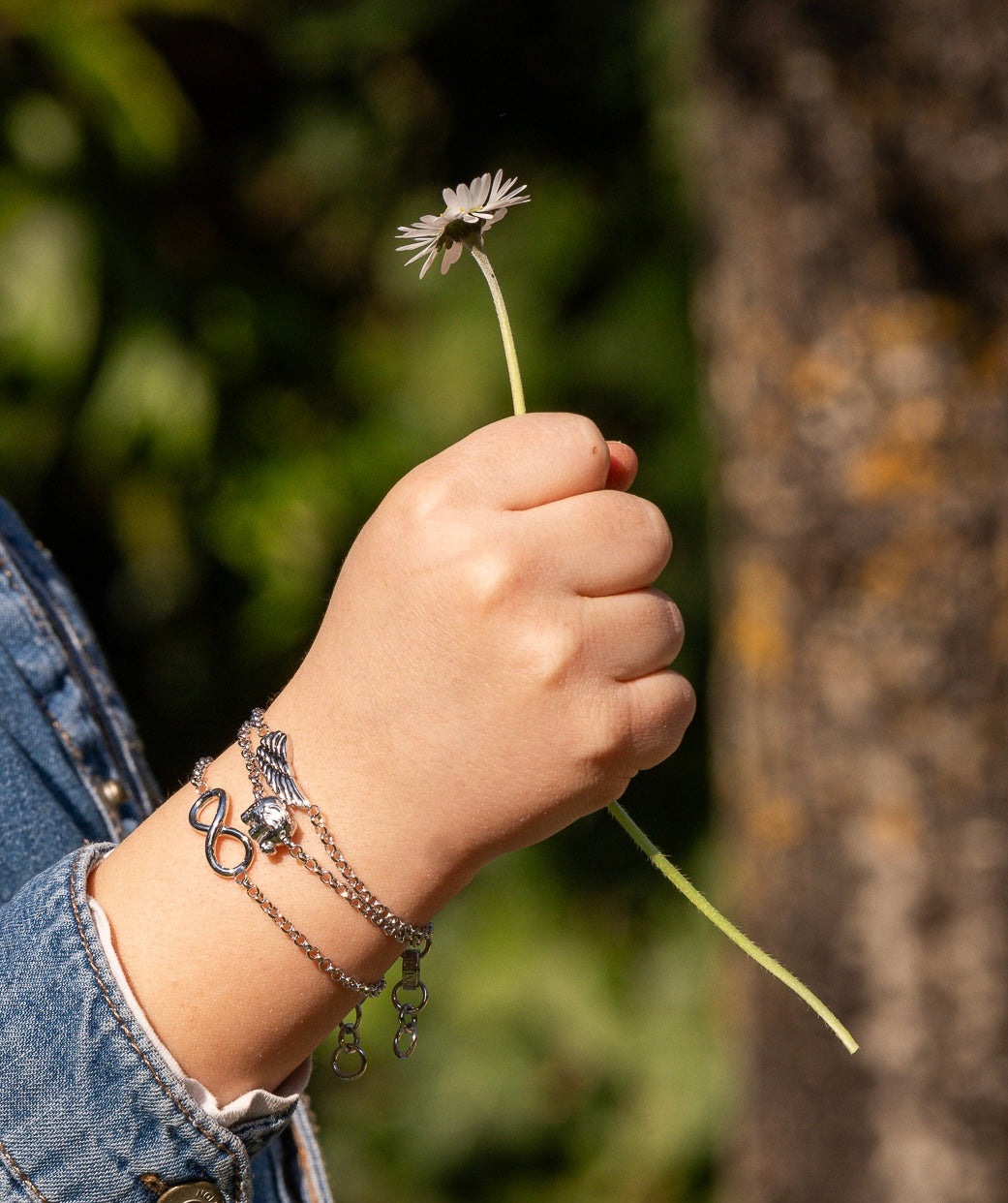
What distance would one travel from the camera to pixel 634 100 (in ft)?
6.68

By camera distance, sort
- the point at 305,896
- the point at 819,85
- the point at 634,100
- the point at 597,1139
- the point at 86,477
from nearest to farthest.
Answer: the point at 305,896 → the point at 819,85 → the point at 86,477 → the point at 597,1139 → the point at 634,100

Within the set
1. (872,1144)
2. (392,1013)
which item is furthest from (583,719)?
(392,1013)

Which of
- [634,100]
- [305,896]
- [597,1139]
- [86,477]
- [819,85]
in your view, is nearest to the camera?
[305,896]

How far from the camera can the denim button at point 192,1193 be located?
47cm

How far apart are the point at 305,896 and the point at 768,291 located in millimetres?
945

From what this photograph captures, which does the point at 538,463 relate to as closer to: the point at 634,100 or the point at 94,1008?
the point at 94,1008

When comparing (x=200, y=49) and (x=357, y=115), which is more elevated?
(x=200, y=49)

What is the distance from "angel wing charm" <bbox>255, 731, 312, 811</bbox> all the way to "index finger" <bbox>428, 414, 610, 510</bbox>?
0.39 feet

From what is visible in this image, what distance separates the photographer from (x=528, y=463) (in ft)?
1.47

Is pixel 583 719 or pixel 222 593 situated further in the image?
pixel 222 593

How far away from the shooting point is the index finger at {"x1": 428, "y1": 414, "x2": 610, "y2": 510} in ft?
1.47

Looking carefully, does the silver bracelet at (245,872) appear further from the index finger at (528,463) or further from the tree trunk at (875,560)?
the tree trunk at (875,560)

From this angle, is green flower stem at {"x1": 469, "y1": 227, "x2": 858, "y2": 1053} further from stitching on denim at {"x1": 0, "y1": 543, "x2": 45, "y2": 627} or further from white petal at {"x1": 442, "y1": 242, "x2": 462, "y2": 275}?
stitching on denim at {"x1": 0, "y1": 543, "x2": 45, "y2": 627}

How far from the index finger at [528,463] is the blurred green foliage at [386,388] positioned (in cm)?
129
